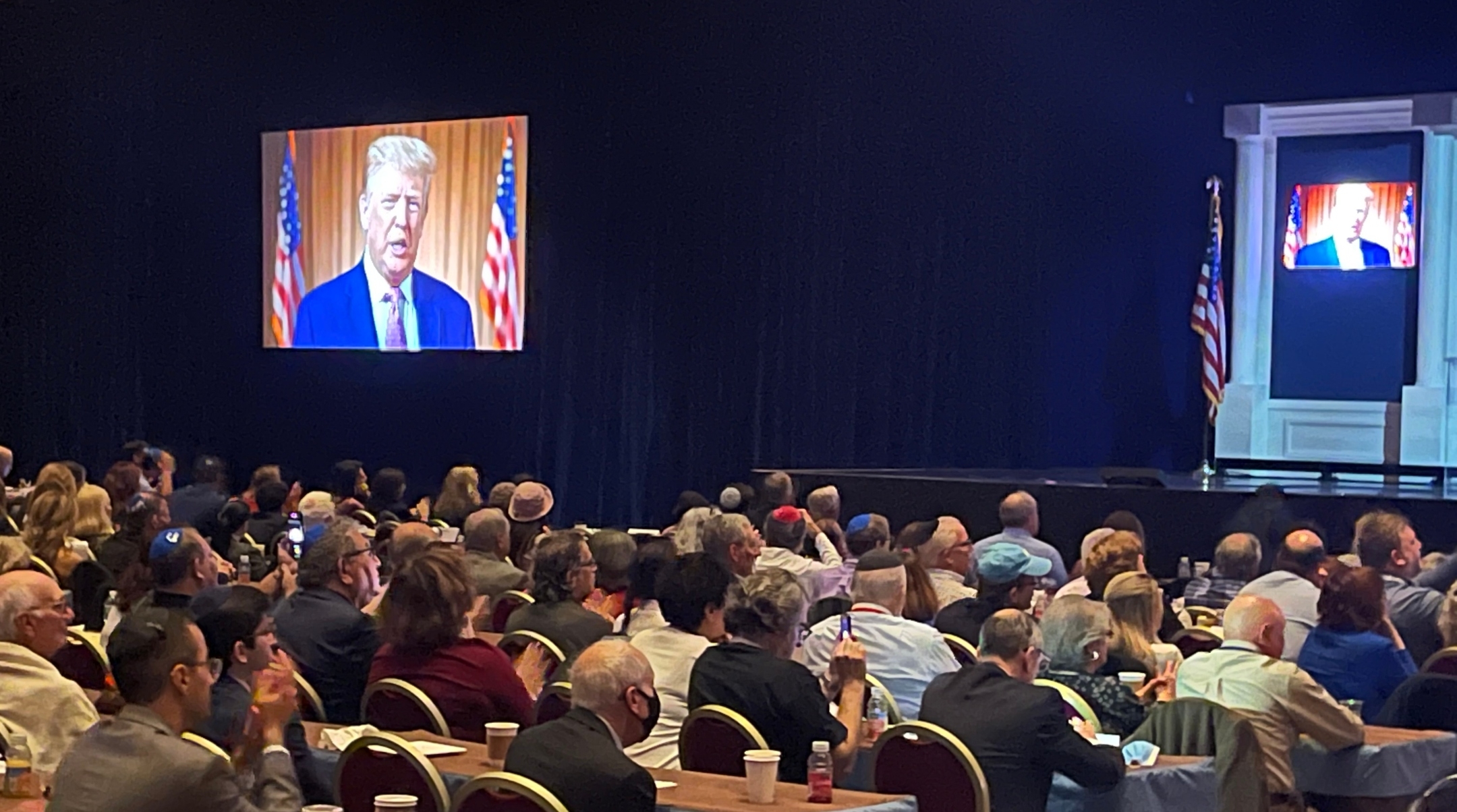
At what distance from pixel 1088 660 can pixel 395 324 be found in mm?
11598

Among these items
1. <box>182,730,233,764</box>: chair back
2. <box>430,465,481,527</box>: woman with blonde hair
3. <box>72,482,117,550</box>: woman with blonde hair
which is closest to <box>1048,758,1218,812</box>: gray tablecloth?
<box>182,730,233,764</box>: chair back

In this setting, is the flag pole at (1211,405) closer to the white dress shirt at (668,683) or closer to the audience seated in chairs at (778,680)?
the white dress shirt at (668,683)

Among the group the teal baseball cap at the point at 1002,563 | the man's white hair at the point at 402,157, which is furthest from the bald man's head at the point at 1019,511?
the man's white hair at the point at 402,157

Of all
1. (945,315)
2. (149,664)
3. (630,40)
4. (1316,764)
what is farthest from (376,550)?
(630,40)

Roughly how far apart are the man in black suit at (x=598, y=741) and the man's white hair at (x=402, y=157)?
12.5 meters

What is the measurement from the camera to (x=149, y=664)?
3.38 meters

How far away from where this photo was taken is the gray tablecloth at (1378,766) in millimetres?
5180

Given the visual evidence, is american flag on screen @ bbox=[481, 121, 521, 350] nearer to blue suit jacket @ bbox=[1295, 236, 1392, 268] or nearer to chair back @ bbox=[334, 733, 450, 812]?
blue suit jacket @ bbox=[1295, 236, 1392, 268]

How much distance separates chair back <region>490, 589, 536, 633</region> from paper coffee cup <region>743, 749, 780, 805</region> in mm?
2945

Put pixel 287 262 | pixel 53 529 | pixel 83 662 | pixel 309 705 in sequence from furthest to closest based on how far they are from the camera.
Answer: pixel 287 262 < pixel 53 529 < pixel 83 662 < pixel 309 705

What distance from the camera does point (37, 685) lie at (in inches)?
195

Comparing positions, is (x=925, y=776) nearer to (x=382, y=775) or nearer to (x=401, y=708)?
(x=382, y=775)

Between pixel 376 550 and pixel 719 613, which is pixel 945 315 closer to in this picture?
pixel 376 550

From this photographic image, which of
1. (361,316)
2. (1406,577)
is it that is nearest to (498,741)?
(1406,577)
